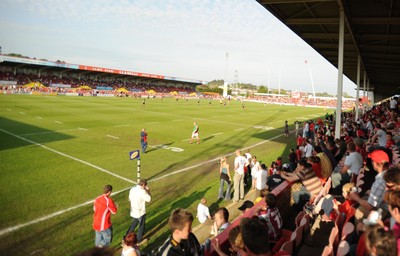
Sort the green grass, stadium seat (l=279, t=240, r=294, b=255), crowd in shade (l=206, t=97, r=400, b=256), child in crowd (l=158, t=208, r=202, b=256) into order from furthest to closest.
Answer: the green grass
stadium seat (l=279, t=240, r=294, b=255)
child in crowd (l=158, t=208, r=202, b=256)
crowd in shade (l=206, t=97, r=400, b=256)

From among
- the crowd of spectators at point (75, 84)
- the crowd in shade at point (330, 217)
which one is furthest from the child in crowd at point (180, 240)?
the crowd of spectators at point (75, 84)

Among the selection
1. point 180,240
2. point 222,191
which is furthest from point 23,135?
point 180,240

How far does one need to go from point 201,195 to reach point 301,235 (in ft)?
19.4

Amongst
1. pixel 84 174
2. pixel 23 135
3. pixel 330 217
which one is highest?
pixel 330 217

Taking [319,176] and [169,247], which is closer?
[169,247]

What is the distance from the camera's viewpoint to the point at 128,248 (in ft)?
13.9

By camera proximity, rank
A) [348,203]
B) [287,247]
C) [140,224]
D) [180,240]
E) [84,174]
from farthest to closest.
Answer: [84,174] < [140,224] < [348,203] < [287,247] < [180,240]

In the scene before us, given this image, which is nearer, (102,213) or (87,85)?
(102,213)

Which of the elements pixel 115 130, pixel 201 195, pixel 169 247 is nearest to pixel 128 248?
pixel 169 247

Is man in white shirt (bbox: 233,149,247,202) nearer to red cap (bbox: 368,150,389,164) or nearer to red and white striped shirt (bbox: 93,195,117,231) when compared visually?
red and white striped shirt (bbox: 93,195,117,231)

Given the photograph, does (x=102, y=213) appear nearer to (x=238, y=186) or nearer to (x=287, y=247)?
(x=287, y=247)

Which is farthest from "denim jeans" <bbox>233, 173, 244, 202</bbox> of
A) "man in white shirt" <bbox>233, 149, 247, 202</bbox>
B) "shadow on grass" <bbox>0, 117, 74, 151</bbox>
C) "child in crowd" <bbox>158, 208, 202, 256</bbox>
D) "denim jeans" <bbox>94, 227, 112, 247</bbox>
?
"shadow on grass" <bbox>0, 117, 74, 151</bbox>

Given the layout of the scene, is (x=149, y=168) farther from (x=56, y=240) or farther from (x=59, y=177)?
(x=56, y=240)

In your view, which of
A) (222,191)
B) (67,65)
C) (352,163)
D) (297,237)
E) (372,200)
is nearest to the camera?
(372,200)
